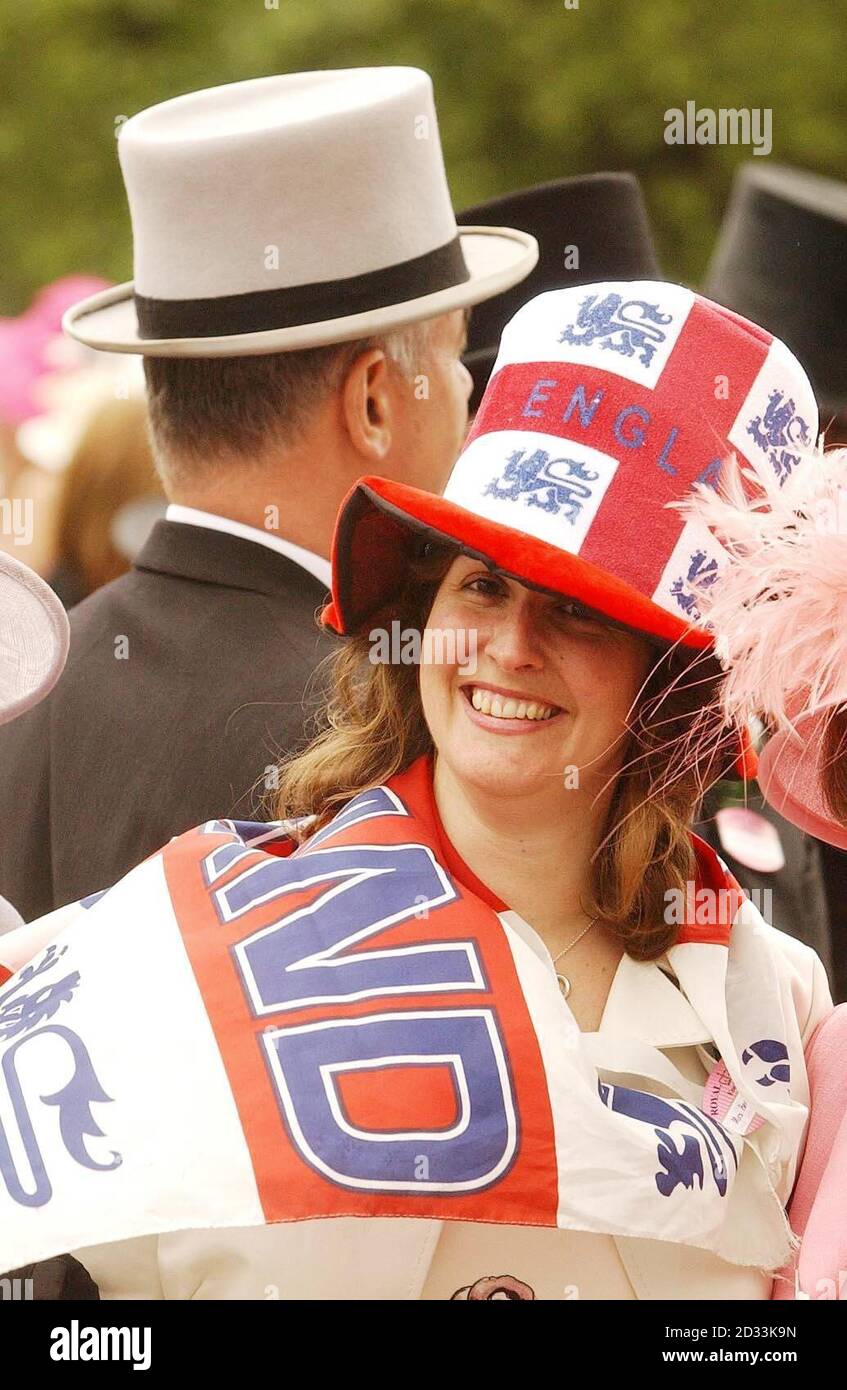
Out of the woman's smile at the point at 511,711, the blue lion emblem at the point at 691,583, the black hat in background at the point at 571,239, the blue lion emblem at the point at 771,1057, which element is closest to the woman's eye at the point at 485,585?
the woman's smile at the point at 511,711

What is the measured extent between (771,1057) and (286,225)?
140 cm

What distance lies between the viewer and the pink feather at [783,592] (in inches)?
87.6

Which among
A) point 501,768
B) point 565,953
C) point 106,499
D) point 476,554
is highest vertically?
point 476,554

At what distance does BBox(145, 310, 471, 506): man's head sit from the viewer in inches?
123

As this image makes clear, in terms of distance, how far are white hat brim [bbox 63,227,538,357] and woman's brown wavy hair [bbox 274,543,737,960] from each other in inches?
21.0

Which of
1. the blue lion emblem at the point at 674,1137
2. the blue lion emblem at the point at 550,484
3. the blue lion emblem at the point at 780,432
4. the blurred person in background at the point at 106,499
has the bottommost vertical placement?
the blue lion emblem at the point at 674,1137

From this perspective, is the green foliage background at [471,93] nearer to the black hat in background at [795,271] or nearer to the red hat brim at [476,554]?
the black hat in background at [795,271]

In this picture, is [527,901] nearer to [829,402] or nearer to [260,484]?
[260,484]

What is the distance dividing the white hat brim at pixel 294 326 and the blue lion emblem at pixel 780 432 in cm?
82

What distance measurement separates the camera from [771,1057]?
246 centimetres

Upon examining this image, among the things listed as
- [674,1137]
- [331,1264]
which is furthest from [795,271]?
[331,1264]

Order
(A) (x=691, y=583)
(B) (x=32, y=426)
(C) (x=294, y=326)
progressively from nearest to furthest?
1. (A) (x=691, y=583)
2. (C) (x=294, y=326)
3. (B) (x=32, y=426)

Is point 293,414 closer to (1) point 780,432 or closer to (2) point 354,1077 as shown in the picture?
(1) point 780,432

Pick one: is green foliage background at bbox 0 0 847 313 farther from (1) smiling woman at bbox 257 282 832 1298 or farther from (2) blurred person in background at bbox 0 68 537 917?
(1) smiling woman at bbox 257 282 832 1298
